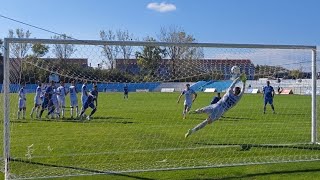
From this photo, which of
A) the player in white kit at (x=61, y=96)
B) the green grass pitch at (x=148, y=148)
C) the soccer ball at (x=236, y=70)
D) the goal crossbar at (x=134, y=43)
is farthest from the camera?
the player in white kit at (x=61, y=96)

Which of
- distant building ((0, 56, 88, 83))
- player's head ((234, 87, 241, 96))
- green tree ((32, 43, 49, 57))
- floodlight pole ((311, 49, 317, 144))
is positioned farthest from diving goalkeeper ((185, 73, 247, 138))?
green tree ((32, 43, 49, 57))

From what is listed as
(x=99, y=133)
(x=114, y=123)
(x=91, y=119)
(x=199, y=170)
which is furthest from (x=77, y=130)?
(x=199, y=170)

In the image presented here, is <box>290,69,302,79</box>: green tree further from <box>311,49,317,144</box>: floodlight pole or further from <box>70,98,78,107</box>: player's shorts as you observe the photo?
<box>70,98,78,107</box>: player's shorts

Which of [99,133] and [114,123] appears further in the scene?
[114,123]

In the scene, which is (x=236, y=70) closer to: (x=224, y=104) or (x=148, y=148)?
(x=224, y=104)

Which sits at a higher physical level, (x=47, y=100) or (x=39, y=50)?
(x=39, y=50)

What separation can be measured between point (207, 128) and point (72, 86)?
25.4 feet

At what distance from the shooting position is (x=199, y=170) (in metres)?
10.1

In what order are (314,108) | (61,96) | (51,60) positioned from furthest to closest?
(61,96)
(314,108)
(51,60)

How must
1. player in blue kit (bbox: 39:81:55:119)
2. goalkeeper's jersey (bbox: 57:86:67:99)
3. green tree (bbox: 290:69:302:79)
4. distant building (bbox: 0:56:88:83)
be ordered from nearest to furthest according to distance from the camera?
distant building (bbox: 0:56:88:83) < green tree (bbox: 290:69:302:79) < player in blue kit (bbox: 39:81:55:119) < goalkeeper's jersey (bbox: 57:86:67:99)

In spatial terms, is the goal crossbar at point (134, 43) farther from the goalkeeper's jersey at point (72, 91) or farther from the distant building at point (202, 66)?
the goalkeeper's jersey at point (72, 91)

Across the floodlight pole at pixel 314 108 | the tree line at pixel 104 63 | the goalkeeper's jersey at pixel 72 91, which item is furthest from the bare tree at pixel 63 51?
the goalkeeper's jersey at pixel 72 91

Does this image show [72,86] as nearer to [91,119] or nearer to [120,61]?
[91,119]

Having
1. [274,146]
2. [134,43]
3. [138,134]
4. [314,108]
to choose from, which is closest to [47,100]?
[138,134]
